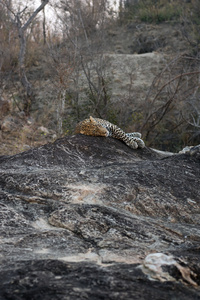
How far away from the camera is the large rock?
7.01 ft

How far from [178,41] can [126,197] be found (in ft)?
51.4

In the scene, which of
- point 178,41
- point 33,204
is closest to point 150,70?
point 178,41

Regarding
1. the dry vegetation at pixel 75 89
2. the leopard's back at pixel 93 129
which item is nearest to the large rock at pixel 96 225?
the leopard's back at pixel 93 129

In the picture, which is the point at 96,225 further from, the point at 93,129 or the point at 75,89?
the point at 75,89

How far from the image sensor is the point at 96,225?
122 inches

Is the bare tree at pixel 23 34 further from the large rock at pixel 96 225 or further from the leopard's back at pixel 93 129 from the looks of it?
the large rock at pixel 96 225

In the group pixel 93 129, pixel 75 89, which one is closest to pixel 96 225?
pixel 93 129

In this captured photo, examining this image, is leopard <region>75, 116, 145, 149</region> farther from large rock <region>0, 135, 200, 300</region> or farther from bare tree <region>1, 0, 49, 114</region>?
bare tree <region>1, 0, 49, 114</region>

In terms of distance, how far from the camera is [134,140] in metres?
5.93

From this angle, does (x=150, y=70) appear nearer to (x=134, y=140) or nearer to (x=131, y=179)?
(x=134, y=140)

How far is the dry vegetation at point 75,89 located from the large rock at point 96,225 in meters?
4.69

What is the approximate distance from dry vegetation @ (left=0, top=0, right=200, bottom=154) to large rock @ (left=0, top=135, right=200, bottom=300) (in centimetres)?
469

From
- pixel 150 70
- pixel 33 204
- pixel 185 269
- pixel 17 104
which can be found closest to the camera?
pixel 185 269

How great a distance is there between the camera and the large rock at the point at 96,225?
214cm
